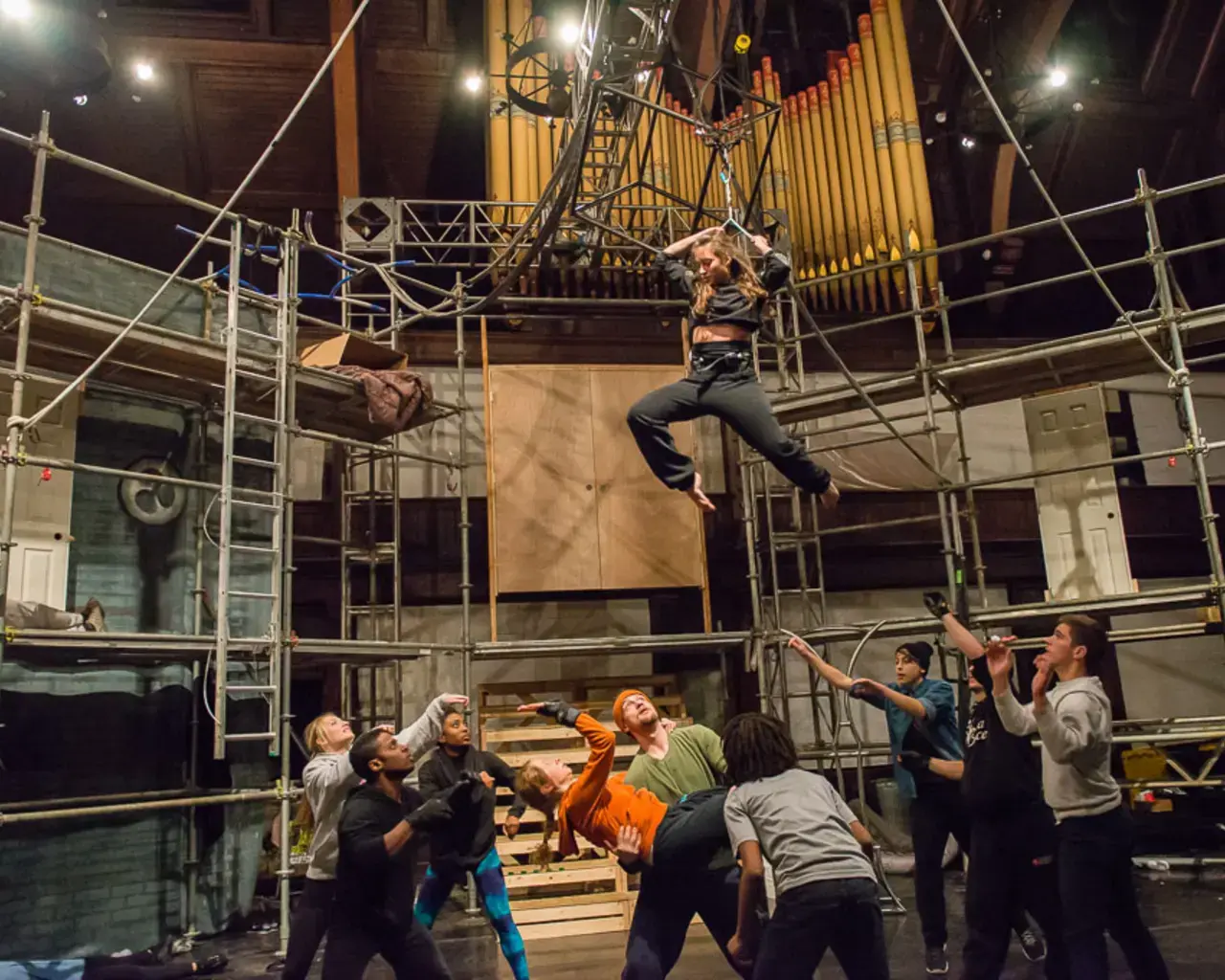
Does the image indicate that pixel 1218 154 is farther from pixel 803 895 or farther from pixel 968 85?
pixel 803 895

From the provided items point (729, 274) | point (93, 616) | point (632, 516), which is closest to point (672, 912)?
point (729, 274)

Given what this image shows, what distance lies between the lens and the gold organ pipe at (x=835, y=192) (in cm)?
920

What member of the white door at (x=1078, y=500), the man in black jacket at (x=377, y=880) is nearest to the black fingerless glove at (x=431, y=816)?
the man in black jacket at (x=377, y=880)

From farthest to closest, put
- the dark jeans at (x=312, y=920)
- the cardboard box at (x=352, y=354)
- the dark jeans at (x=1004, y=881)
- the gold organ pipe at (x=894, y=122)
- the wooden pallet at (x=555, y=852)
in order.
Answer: the gold organ pipe at (x=894, y=122) → the cardboard box at (x=352, y=354) → the wooden pallet at (x=555, y=852) → the dark jeans at (x=312, y=920) → the dark jeans at (x=1004, y=881)

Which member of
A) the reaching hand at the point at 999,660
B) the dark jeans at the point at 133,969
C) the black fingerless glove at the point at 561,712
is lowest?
the dark jeans at the point at 133,969

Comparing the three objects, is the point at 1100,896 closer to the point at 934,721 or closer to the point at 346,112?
the point at 934,721

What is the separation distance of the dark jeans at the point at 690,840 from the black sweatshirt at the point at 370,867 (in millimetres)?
914

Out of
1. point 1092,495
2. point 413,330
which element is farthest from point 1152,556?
point 413,330

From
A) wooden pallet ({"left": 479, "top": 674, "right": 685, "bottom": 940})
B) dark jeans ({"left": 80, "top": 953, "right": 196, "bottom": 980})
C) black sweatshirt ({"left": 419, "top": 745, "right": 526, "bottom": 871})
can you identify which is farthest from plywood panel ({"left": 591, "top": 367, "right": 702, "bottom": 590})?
dark jeans ({"left": 80, "top": 953, "right": 196, "bottom": 980})

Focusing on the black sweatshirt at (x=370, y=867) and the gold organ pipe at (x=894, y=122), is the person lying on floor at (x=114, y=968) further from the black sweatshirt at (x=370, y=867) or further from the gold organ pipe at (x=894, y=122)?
the gold organ pipe at (x=894, y=122)

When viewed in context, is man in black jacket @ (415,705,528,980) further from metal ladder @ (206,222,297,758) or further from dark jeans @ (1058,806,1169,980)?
dark jeans @ (1058,806,1169,980)

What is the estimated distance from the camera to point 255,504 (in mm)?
5969

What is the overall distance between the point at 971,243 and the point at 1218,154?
5.33 metres

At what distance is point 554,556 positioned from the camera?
778 centimetres
